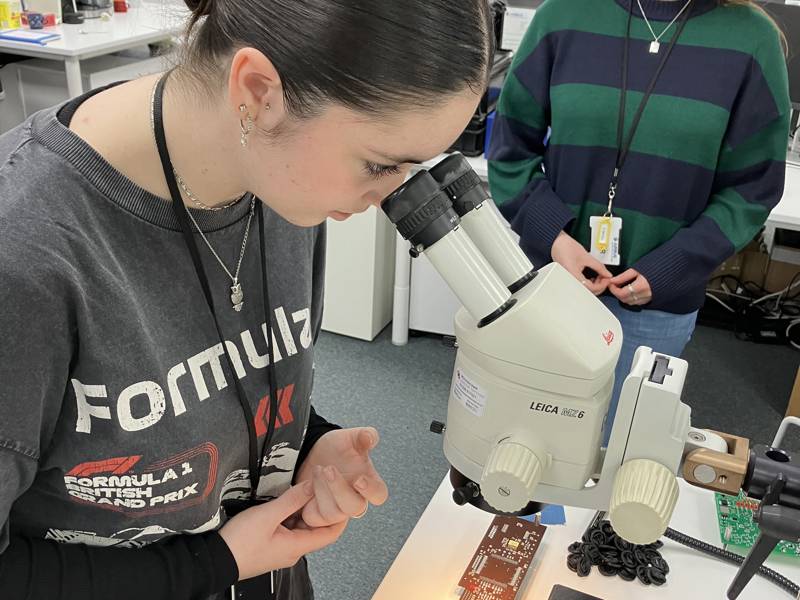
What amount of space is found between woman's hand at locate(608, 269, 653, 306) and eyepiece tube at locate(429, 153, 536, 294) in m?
0.99

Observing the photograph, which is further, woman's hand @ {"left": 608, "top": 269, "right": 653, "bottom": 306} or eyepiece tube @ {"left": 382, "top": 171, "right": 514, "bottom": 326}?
woman's hand @ {"left": 608, "top": 269, "right": 653, "bottom": 306}

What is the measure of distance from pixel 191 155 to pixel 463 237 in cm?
30

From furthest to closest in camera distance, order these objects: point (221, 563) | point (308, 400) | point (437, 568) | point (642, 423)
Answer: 1. point (437, 568)
2. point (308, 400)
3. point (221, 563)
4. point (642, 423)

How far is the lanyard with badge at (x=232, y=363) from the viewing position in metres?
0.77

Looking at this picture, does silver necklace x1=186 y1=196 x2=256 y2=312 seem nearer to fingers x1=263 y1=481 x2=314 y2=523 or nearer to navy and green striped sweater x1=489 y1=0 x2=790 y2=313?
fingers x1=263 y1=481 x2=314 y2=523

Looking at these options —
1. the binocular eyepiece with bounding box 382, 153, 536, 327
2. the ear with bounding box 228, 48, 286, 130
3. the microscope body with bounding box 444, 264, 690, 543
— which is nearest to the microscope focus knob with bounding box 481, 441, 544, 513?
the microscope body with bounding box 444, 264, 690, 543

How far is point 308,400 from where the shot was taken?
1.01 metres

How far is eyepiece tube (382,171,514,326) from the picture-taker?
67 centimetres

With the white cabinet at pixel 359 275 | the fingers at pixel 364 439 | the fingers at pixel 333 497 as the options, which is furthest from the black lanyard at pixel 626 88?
the white cabinet at pixel 359 275

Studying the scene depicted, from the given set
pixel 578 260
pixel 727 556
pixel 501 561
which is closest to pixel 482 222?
pixel 501 561

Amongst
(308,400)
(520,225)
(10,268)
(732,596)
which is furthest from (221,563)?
(520,225)

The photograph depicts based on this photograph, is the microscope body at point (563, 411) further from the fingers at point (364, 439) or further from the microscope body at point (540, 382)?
the fingers at point (364, 439)

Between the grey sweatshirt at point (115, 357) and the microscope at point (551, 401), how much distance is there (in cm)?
24

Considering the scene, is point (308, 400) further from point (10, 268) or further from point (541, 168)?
point (541, 168)
